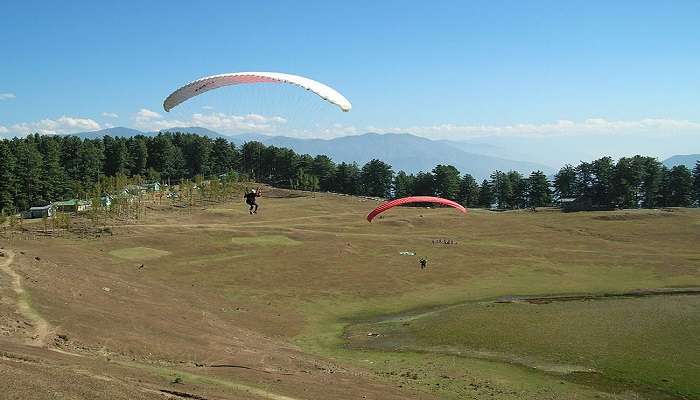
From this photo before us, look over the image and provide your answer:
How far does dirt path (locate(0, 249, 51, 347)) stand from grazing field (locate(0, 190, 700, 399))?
0.66 ft

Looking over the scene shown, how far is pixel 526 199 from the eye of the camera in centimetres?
14400

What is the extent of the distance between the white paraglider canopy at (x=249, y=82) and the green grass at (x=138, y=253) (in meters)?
27.6

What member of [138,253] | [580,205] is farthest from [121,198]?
[580,205]

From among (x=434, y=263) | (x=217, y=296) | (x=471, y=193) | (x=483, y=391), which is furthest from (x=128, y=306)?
(x=471, y=193)

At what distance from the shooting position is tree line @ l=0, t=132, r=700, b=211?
103812mm

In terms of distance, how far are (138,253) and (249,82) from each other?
1366 inches

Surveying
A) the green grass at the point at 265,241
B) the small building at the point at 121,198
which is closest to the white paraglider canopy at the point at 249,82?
the green grass at the point at 265,241

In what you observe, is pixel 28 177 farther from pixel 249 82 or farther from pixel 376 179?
pixel 376 179

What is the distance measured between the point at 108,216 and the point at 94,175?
149 ft

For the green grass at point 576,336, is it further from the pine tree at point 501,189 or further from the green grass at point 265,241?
the pine tree at point 501,189

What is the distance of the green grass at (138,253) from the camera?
6041cm

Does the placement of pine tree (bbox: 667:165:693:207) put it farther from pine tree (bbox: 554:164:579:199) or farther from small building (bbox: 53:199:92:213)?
small building (bbox: 53:199:92:213)

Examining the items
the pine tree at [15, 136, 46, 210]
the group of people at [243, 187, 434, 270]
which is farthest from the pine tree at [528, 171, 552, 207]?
the pine tree at [15, 136, 46, 210]

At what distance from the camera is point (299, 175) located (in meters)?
153
